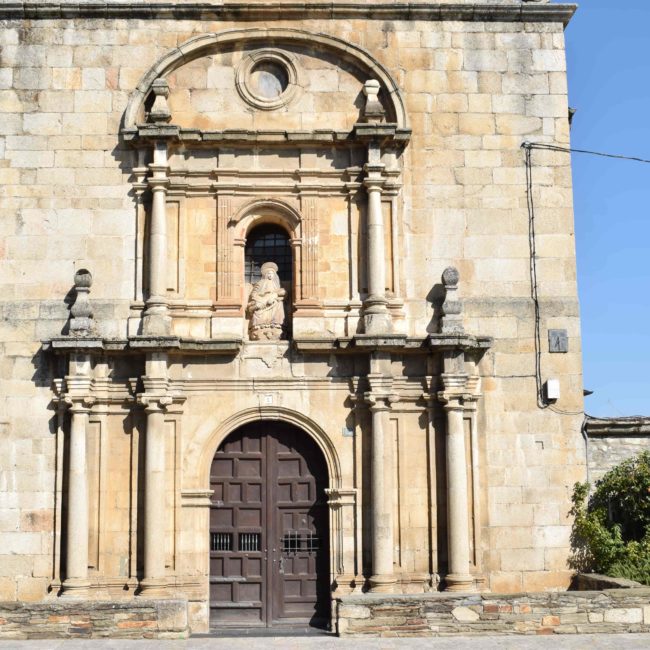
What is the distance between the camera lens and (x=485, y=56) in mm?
15859

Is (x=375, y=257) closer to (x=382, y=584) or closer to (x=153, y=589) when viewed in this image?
(x=382, y=584)

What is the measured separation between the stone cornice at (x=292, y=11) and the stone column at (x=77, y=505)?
562cm

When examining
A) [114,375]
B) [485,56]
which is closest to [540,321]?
[485,56]

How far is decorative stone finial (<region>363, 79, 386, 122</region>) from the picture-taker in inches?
607

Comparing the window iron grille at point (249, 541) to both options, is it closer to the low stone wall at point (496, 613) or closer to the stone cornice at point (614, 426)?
the low stone wall at point (496, 613)

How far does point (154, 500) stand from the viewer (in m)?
14.4

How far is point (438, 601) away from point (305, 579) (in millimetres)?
2155

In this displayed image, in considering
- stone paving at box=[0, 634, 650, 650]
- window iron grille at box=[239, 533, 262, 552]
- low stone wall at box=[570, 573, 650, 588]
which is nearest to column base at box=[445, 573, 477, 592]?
stone paving at box=[0, 634, 650, 650]

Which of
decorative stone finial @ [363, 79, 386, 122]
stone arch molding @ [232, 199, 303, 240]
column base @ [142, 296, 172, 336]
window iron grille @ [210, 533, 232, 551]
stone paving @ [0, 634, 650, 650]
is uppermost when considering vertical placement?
decorative stone finial @ [363, 79, 386, 122]

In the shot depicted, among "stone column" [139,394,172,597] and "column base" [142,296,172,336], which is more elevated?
"column base" [142,296,172,336]

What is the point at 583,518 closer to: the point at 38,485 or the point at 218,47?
the point at 38,485

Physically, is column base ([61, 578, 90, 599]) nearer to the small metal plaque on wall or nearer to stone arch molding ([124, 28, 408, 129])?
stone arch molding ([124, 28, 408, 129])

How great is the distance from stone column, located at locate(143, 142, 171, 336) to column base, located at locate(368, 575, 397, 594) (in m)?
4.36

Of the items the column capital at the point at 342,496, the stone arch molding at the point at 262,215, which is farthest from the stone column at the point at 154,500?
the stone arch molding at the point at 262,215
